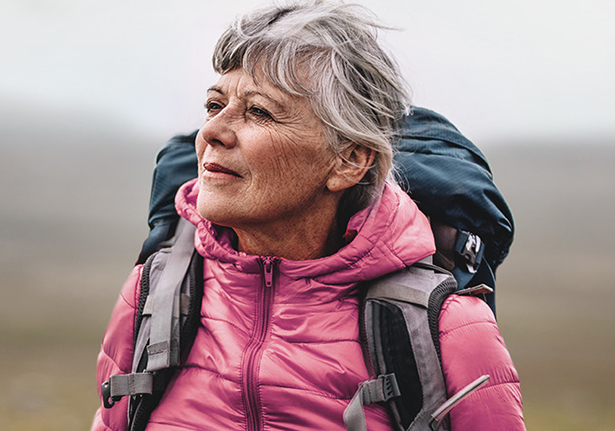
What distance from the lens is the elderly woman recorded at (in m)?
1.96

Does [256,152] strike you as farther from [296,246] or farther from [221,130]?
[296,246]

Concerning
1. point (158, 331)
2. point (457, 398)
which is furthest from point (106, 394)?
point (457, 398)

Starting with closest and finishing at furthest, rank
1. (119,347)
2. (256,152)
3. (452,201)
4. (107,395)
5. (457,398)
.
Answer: (457,398) < (256,152) < (107,395) < (119,347) < (452,201)

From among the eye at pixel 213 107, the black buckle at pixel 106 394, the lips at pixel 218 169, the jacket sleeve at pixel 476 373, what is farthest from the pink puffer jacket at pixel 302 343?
the eye at pixel 213 107

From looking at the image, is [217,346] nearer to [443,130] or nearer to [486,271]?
[486,271]

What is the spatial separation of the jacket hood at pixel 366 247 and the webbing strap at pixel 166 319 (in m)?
0.12

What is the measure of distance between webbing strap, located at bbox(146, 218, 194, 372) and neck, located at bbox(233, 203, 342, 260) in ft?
0.82

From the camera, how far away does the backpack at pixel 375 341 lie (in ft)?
6.26

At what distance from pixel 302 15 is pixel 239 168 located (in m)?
0.56

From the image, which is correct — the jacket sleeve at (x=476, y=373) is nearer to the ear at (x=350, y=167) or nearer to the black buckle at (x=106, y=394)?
the ear at (x=350, y=167)

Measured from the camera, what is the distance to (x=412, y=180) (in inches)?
95.4

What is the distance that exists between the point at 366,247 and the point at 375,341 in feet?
1.04

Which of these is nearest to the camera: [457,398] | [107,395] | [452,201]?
[457,398]

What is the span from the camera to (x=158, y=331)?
204 cm
